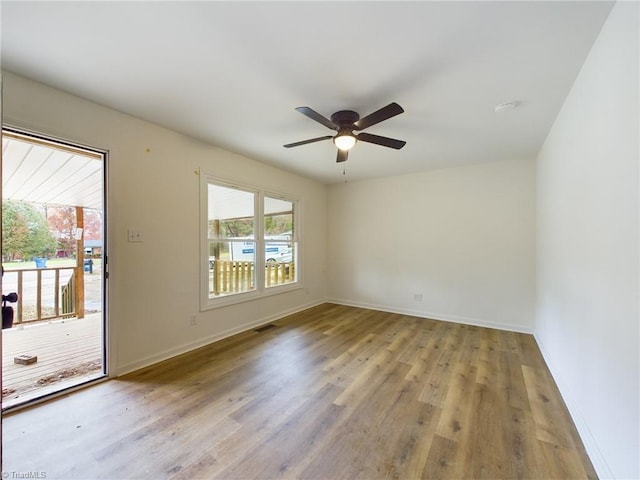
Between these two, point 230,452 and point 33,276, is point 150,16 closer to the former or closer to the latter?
point 230,452

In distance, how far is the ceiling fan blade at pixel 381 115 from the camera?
6.95 feet

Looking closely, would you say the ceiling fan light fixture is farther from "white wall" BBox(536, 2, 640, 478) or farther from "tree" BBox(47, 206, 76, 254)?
"tree" BBox(47, 206, 76, 254)

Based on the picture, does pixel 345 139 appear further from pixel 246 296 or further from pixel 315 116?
pixel 246 296

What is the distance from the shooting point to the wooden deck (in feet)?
8.13

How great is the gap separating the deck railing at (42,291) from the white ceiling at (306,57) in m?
3.18

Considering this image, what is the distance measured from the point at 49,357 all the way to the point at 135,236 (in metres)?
1.71

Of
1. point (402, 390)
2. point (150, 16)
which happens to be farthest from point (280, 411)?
point (150, 16)

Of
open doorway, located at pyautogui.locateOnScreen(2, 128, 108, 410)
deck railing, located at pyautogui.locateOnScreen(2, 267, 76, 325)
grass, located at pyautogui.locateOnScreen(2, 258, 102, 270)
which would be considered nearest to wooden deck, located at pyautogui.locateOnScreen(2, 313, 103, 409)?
open doorway, located at pyautogui.locateOnScreen(2, 128, 108, 410)

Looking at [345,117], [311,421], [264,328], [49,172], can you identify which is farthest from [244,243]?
[311,421]

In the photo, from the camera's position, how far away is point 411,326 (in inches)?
166

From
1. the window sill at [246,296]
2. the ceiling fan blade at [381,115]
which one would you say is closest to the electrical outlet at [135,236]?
the window sill at [246,296]

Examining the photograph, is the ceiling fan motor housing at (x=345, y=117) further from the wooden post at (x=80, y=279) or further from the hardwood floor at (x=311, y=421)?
the wooden post at (x=80, y=279)

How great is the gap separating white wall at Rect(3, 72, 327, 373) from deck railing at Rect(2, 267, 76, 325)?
257 centimetres

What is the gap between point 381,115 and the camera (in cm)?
227
